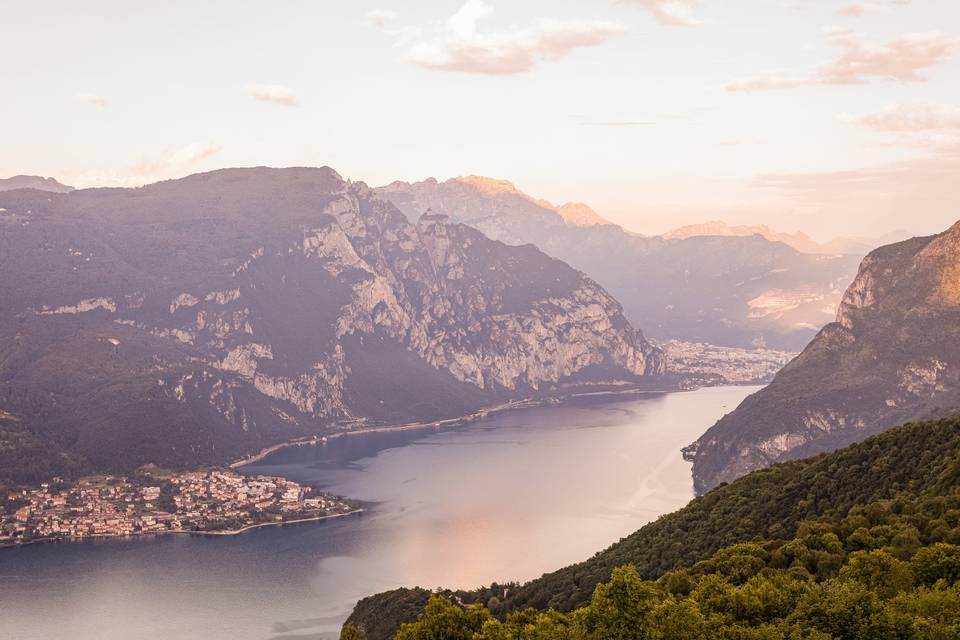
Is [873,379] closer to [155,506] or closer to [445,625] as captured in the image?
[155,506]

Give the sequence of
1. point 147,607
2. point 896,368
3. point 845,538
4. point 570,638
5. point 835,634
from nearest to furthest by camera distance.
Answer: point 835,634, point 570,638, point 845,538, point 147,607, point 896,368

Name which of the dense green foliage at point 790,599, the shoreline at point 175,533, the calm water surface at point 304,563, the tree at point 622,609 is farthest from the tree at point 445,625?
the shoreline at point 175,533

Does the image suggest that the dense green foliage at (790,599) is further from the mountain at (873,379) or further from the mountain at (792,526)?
the mountain at (873,379)

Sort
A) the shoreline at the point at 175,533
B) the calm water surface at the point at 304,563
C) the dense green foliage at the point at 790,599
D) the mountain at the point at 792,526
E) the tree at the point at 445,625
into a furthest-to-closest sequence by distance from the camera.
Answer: the shoreline at the point at 175,533
the calm water surface at the point at 304,563
the mountain at the point at 792,526
the tree at the point at 445,625
the dense green foliage at the point at 790,599

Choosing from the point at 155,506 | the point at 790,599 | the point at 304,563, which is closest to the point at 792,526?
the point at 790,599

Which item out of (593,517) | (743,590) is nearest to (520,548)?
(593,517)

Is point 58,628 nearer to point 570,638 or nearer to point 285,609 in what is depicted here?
point 285,609

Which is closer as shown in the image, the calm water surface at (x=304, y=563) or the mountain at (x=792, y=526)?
the mountain at (x=792, y=526)

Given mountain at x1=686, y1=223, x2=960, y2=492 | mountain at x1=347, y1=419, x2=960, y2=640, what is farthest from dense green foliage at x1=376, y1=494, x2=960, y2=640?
mountain at x1=686, y1=223, x2=960, y2=492
